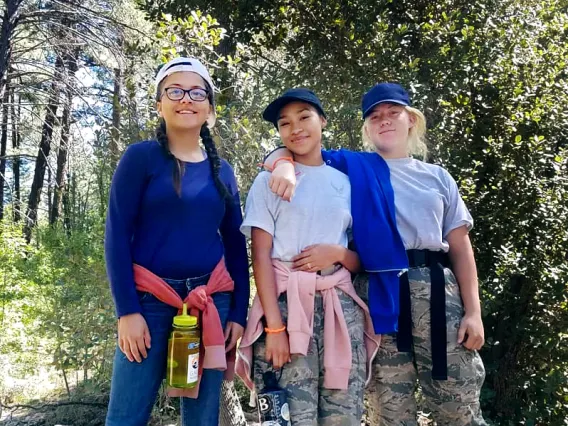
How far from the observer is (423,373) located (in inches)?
86.2

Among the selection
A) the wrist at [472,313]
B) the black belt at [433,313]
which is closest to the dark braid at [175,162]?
the black belt at [433,313]

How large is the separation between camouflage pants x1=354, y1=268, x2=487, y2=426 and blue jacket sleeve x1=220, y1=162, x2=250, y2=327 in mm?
490

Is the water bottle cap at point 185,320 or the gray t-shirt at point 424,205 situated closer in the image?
the water bottle cap at point 185,320

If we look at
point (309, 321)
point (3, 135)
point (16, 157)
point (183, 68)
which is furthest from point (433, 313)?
point (3, 135)

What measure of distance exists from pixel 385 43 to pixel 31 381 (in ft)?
14.4

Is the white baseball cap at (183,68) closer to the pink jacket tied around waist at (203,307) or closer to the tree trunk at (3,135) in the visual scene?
the pink jacket tied around waist at (203,307)

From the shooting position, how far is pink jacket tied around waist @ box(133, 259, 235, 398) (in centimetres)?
190

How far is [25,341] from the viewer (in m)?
4.71

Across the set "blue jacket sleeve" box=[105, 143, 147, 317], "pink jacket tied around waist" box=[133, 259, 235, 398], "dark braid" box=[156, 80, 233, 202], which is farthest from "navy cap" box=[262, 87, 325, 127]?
"pink jacket tied around waist" box=[133, 259, 235, 398]

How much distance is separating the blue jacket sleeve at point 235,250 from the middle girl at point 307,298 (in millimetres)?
79

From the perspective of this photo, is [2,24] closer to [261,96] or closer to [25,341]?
[25,341]

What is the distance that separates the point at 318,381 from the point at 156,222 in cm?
88

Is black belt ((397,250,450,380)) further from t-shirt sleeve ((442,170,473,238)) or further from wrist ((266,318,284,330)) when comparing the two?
wrist ((266,318,284,330))

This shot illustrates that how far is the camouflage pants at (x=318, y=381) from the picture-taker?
1.90 m
